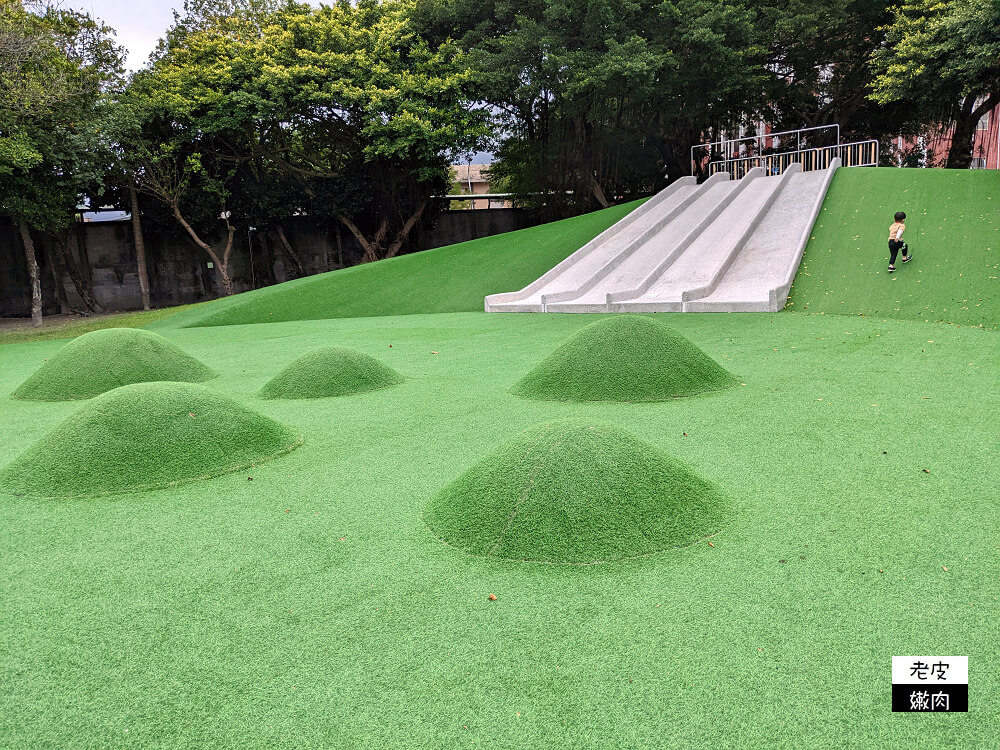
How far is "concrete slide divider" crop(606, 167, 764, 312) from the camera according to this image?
14.0m

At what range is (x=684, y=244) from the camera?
16.2m

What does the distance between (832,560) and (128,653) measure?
10.5ft

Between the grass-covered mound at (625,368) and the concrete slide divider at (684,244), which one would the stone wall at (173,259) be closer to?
the concrete slide divider at (684,244)

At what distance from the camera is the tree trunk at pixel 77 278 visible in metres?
23.7

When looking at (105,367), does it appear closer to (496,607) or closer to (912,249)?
(496,607)

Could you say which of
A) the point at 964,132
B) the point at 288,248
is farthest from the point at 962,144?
the point at 288,248

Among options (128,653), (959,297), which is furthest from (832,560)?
(959,297)

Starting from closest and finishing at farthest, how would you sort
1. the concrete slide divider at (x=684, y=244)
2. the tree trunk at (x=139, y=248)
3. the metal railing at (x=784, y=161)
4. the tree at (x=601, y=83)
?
the concrete slide divider at (x=684, y=244) < the tree at (x=601, y=83) < the metal railing at (x=784, y=161) < the tree trunk at (x=139, y=248)

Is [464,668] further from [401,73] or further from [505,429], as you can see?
[401,73]

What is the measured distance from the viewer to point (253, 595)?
3.50 m

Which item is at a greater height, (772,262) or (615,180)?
(615,180)

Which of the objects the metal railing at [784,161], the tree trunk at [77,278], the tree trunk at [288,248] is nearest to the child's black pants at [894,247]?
the metal railing at [784,161]

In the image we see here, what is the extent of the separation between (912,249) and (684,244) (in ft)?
15.0

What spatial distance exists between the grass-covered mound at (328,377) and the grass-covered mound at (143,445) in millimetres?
1838
